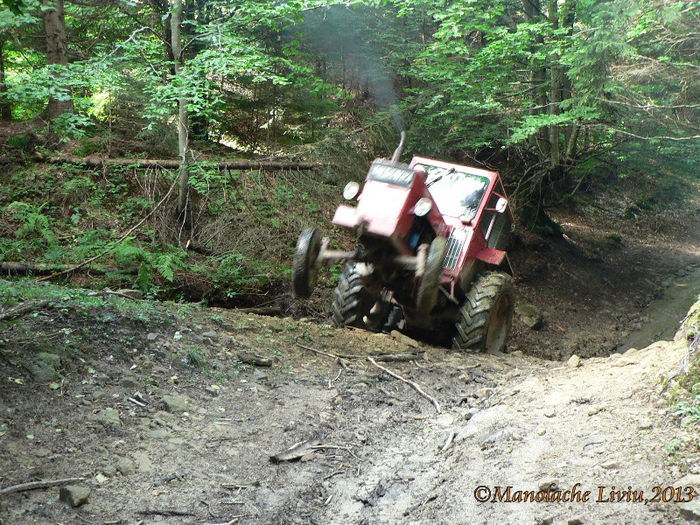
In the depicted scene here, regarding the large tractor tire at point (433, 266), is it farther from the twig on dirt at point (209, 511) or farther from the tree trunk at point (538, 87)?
the tree trunk at point (538, 87)

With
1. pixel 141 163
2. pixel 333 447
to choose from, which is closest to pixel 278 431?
pixel 333 447

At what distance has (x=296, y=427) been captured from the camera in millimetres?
4523

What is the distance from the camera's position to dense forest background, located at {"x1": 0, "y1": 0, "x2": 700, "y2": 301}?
28.1 ft

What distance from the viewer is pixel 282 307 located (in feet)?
30.1

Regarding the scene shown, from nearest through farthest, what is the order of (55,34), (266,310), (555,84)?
(266,310) → (55,34) → (555,84)

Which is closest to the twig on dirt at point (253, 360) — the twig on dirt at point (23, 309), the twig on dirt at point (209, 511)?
the twig on dirt at point (23, 309)

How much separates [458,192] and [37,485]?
6143 mm

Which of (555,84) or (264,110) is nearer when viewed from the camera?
(555,84)

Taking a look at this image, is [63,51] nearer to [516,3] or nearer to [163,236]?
[163,236]

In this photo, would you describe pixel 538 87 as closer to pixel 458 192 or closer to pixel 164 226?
pixel 458 192

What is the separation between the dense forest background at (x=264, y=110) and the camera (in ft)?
28.1

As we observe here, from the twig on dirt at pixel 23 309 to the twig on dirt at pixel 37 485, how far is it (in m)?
1.87

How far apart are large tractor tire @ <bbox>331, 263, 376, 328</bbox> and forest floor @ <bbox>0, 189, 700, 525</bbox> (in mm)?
549

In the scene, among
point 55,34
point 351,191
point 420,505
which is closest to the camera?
point 420,505
